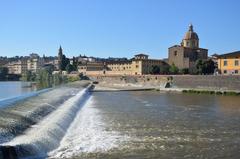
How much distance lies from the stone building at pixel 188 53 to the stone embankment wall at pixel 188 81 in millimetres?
22643

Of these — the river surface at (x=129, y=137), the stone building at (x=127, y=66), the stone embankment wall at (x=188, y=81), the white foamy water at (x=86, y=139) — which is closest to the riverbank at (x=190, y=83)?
the stone embankment wall at (x=188, y=81)

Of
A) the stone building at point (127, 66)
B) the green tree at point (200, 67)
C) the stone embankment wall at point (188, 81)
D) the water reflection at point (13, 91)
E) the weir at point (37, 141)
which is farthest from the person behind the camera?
the stone building at point (127, 66)

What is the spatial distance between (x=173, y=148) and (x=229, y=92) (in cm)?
3013

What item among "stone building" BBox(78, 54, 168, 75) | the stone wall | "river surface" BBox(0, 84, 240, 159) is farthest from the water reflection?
"stone building" BBox(78, 54, 168, 75)

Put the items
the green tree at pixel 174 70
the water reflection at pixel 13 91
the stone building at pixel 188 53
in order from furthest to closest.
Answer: the stone building at pixel 188 53, the green tree at pixel 174 70, the water reflection at pixel 13 91

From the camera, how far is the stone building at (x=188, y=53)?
94.0 m

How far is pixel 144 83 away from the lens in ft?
213

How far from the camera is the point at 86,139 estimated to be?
13.8 m

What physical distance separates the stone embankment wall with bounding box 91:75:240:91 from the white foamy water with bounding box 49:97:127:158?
94.0ft

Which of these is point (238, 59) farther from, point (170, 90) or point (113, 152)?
point (113, 152)

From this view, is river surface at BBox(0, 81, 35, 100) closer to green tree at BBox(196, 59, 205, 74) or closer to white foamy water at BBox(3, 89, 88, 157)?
white foamy water at BBox(3, 89, 88, 157)

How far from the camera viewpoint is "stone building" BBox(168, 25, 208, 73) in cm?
9400

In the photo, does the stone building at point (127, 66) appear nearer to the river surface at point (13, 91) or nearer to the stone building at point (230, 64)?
the river surface at point (13, 91)

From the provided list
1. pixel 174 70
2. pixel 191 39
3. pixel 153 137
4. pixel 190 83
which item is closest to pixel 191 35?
pixel 191 39
